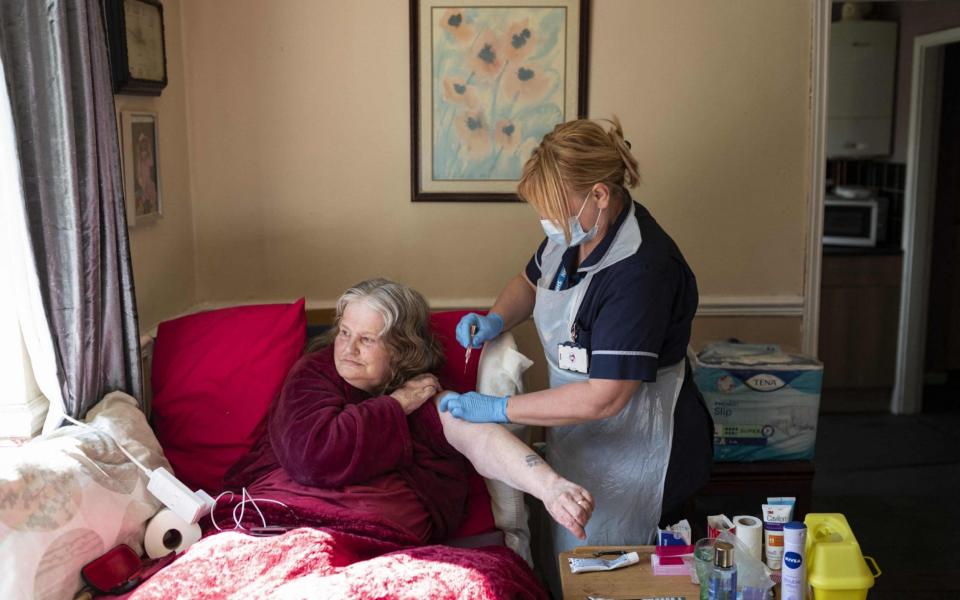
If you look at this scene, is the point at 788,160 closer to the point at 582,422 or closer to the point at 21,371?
the point at 582,422

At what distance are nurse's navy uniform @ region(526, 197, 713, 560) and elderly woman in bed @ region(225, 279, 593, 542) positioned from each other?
216mm

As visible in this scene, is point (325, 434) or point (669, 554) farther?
point (325, 434)

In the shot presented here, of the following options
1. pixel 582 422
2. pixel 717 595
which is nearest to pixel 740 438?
pixel 582 422

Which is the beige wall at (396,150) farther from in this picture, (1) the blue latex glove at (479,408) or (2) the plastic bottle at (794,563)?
(2) the plastic bottle at (794,563)

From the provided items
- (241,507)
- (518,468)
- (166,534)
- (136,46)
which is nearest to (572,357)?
(518,468)

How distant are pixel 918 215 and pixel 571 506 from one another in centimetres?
340

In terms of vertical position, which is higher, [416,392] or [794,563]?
[416,392]

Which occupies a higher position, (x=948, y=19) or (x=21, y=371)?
(x=948, y=19)

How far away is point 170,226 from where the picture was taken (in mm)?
2760

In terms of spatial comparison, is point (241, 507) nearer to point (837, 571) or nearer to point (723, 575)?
point (723, 575)

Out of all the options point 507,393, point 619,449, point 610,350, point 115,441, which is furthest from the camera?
point 507,393

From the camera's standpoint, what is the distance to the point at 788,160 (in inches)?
117

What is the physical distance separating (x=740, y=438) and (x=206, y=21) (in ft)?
6.41

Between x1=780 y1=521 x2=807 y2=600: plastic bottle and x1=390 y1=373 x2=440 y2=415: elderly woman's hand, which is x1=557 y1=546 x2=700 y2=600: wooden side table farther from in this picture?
x1=390 y1=373 x2=440 y2=415: elderly woman's hand
